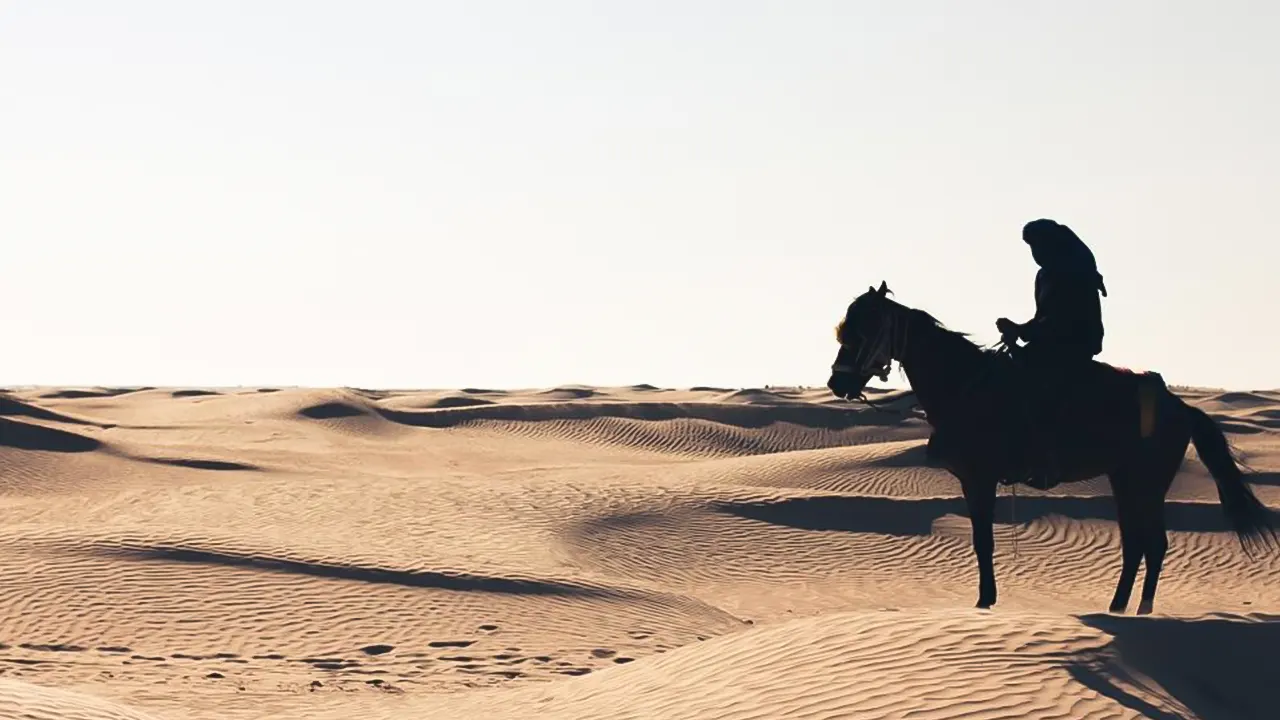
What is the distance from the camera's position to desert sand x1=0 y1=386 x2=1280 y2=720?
10828 mm

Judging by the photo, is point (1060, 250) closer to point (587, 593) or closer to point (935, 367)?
point (935, 367)

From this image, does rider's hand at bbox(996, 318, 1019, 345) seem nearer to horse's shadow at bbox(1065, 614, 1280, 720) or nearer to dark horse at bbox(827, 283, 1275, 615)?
dark horse at bbox(827, 283, 1275, 615)

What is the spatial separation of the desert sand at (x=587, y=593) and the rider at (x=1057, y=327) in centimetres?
121

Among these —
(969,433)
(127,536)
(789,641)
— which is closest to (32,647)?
(127,536)

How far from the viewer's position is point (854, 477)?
33.1 metres

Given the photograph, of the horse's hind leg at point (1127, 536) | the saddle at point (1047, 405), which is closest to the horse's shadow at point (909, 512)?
the horse's hind leg at point (1127, 536)

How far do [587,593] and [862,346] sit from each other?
24.7ft

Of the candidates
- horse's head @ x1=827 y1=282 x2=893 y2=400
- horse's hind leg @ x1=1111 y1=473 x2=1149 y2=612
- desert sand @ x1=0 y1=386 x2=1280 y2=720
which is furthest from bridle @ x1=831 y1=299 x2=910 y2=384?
horse's hind leg @ x1=1111 y1=473 x2=1149 y2=612

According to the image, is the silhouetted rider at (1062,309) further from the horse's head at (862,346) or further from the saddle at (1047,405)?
the horse's head at (862,346)

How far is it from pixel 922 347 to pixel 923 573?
12.6 metres

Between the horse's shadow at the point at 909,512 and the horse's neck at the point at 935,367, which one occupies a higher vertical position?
the horse's neck at the point at 935,367

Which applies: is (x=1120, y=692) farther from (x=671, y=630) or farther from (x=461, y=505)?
(x=461, y=505)

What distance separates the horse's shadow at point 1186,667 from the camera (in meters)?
10.3

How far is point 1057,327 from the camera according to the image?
13164 mm
